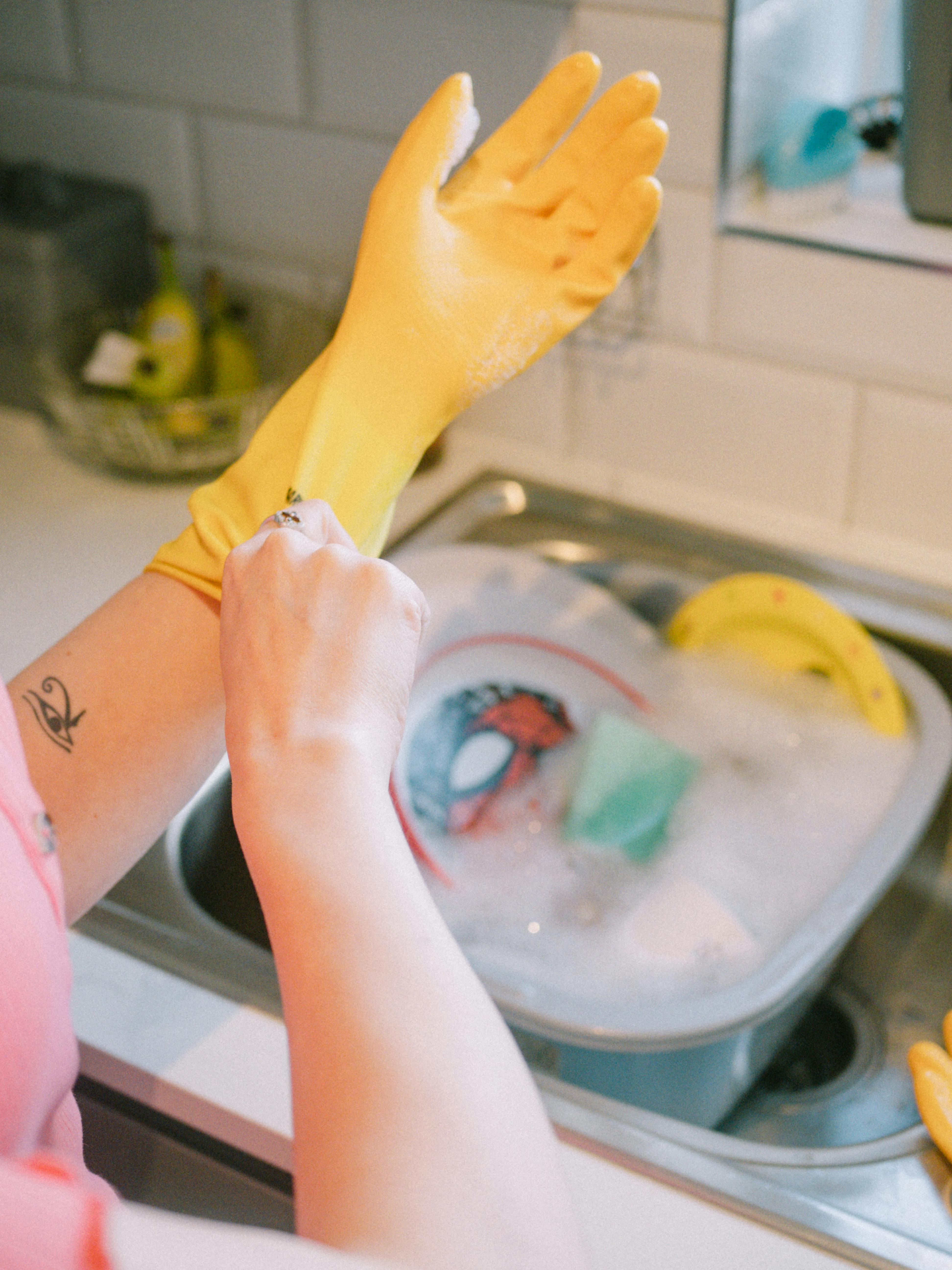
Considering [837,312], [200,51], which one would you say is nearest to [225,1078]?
[837,312]

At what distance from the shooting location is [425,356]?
2.23ft

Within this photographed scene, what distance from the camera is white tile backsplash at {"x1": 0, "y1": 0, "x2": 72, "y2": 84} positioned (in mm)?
1206

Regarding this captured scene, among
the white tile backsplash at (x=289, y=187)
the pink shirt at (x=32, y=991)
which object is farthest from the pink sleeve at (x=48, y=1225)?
the white tile backsplash at (x=289, y=187)

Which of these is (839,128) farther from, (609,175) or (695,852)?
(695,852)

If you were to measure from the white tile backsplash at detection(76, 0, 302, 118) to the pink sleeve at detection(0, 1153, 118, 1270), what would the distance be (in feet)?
3.31

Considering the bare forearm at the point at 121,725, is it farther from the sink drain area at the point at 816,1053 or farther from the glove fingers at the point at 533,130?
the sink drain area at the point at 816,1053

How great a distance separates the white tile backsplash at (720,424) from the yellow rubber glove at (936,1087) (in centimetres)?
53

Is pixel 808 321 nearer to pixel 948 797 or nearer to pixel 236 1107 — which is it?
pixel 948 797

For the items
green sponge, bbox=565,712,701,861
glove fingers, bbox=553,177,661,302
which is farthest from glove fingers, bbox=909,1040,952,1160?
glove fingers, bbox=553,177,661,302

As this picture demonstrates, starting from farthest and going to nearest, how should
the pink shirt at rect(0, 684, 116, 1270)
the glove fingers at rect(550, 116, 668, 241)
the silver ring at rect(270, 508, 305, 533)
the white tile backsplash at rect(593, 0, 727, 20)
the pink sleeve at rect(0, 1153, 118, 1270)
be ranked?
the white tile backsplash at rect(593, 0, 727, 20)
the glove fingers at rect(550, 116, 668, 241)
the silver ring at rect(270, 508, 305, 533)
the pink shirt at rect(0, 684, 116, 1270)
the pink sleeve at rect(0, 1153, 118, 1270)

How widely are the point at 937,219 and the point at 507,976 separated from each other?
26.1 inches

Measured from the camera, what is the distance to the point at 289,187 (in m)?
1.18

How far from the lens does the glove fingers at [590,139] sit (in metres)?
0.65

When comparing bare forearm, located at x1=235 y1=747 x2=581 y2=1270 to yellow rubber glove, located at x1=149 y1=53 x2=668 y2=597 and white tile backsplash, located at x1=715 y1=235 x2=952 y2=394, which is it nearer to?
yellow rubber glove, located at x1=149 y1=53 x2=668 y2=597
